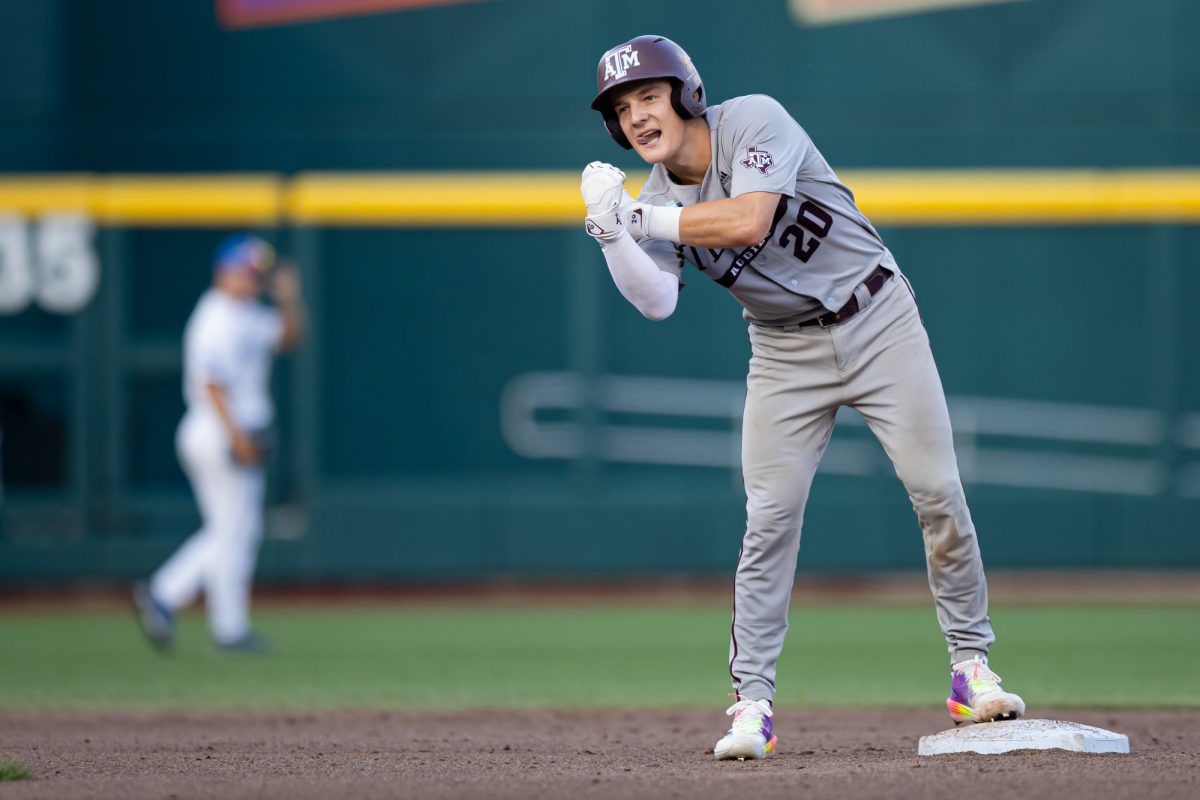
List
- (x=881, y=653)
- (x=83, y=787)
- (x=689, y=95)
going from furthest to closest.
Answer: (x=881, y=653), (x=689, y=95), (x=83, y=787)

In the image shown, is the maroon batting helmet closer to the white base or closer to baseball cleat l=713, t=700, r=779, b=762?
baseball cleat l=713, t=700, r=779, b=762

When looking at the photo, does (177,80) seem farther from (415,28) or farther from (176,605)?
(176,605)

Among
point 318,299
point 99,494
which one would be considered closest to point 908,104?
point 318,299

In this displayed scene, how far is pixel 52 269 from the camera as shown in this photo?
10.1 m

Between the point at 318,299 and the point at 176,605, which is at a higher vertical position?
the point at 318,299

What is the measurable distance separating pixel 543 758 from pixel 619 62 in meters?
1.73

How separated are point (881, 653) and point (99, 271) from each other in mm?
5695

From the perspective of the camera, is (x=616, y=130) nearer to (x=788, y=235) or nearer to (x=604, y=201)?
(x=604, y=201)

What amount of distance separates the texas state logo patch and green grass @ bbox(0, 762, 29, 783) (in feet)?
7.12

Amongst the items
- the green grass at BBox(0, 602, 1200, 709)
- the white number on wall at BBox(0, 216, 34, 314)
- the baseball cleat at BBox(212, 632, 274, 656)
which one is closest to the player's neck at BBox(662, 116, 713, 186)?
the green grass at BBox(0, 602, 1200, 709)

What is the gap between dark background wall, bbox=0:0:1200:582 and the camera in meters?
10.0

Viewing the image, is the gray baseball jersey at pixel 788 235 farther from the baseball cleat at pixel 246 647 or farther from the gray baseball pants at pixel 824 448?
the baseball cleat at pixel 246 647

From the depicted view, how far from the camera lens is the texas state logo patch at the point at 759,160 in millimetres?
3697

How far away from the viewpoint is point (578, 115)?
418 inches
